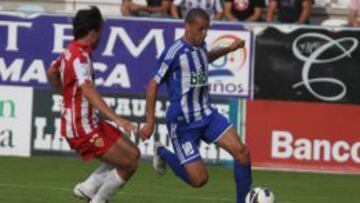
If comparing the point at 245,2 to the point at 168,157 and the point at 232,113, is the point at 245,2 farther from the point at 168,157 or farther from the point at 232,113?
the point at 168,157

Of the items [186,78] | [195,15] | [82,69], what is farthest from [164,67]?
[82,69]

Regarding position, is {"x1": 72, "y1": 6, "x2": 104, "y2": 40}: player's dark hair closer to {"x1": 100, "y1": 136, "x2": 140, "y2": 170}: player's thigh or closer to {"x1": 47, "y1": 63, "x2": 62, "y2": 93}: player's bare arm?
{"x1": 47, "y1": 63, "x2": 62, "y2": 93}: player's bare arm

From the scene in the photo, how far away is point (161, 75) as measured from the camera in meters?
12.6

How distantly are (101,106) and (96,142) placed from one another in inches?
23.6

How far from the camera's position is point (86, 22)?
11.5 m

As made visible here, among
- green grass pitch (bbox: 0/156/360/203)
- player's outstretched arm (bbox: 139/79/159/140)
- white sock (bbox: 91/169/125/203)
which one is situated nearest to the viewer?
white sock (bbox: 91/169/125/203)

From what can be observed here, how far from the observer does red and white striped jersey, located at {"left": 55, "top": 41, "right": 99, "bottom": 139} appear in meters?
11.5

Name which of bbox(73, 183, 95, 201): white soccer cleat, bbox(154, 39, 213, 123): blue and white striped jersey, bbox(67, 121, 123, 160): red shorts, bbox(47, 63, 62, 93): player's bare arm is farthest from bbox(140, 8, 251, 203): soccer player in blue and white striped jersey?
bbox(73, 183, 95, 201): white soccer cleat

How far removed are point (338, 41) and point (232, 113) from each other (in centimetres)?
177

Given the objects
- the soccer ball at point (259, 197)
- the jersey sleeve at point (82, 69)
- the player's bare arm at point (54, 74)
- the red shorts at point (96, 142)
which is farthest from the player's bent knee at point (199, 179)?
the jersey sleeve at point (82, 69)

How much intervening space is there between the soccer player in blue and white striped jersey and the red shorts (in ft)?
2.69

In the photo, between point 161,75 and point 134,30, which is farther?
point 134,30

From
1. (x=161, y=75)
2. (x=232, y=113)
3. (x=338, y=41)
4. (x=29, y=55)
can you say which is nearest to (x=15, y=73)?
(x=29, y=55)

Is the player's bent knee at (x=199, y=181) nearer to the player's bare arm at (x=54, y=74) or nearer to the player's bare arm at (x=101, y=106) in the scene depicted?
the player's bare arm at (x=101, y=106)
